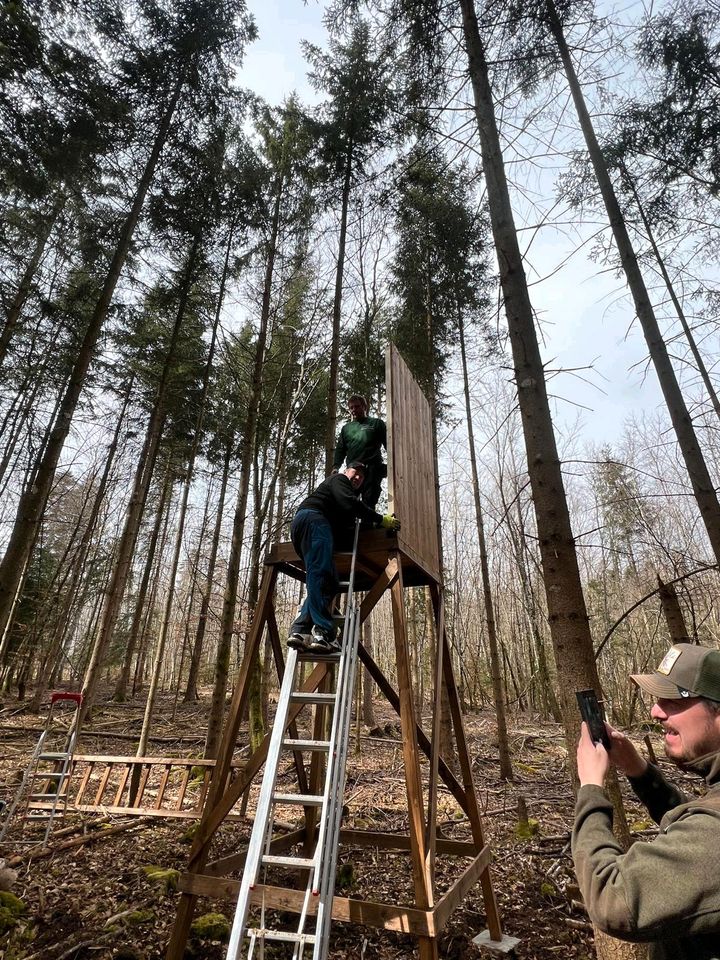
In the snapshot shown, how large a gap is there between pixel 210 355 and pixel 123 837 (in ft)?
29.4

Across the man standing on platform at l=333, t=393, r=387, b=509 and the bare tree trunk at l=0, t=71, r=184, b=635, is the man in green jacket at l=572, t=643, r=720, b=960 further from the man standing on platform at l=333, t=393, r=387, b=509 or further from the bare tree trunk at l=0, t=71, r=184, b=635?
the bare tree trunk at l=0, t=71, r=184, b=635

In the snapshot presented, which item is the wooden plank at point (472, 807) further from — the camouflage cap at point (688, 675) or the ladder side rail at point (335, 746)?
the camouflage cap at point (688, 675)

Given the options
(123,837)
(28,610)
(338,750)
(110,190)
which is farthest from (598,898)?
(28,610)

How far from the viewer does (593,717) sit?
1694mm

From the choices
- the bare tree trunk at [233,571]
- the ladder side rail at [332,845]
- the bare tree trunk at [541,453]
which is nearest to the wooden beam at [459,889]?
the ladder side rail at [332,845]

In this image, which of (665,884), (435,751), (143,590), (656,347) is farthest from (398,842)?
(143,590)

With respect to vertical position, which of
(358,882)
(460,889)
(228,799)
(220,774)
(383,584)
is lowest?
(358,882)

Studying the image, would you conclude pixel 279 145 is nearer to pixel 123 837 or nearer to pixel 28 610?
pixel 123 837

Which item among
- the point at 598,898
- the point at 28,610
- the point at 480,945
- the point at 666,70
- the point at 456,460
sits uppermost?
the point at 666,70

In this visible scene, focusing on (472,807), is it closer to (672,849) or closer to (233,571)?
(672,849)

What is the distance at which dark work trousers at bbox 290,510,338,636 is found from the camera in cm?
351

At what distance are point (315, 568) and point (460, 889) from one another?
259 cm

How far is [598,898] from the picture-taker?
51.8 inches

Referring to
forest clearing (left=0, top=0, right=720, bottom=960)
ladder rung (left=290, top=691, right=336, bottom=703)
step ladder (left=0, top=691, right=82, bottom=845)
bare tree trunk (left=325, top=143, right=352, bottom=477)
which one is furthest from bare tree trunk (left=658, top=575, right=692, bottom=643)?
step ladder (left=0, top=691, right=82, bottom=845)
